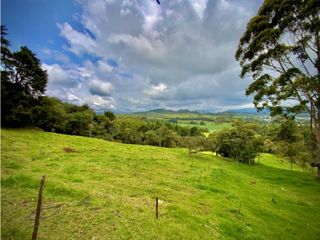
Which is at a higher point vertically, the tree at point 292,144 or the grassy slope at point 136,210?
the tree at point 292,144

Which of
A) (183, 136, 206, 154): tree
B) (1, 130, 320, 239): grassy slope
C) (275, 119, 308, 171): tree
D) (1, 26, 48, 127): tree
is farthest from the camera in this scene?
(183, 136, 206, 154): tree

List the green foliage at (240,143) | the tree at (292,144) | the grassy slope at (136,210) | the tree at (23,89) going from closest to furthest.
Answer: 1. the grassy slope at (136,210)
2. the tree at (23,89)
3. the tree at (292,144)
4. the green foliage at (240,143)

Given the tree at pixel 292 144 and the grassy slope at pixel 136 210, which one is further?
the tree at pixel 292 144

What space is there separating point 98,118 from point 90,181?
5942 centimetres

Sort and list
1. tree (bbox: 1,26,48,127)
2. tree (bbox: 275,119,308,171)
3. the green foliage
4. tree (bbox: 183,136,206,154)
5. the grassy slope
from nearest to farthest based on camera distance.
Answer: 1. the grassy slope
2. tree (bbox: 1,26,48,127)
3. tree (bbox: 275,119,308,171)
4. tree (bbox: 183,136,206,154)
5. the green foliage

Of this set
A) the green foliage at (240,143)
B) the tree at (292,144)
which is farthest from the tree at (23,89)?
the tree at (292,144)

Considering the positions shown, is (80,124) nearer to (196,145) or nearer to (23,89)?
(23,89)

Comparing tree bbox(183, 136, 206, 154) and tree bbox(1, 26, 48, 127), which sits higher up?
tree bbox(1, 26, 48, 127)

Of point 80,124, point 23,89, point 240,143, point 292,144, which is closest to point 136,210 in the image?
point 23,89

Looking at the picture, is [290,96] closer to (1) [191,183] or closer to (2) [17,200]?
(1) [191,183]

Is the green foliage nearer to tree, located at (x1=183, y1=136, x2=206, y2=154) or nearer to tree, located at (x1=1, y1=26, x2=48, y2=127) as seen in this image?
tree, located at (x1=183, y1=136, x2=206, y2=154)

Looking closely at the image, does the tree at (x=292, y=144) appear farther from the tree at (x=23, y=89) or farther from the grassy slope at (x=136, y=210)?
the tree at (x=23, y=89)

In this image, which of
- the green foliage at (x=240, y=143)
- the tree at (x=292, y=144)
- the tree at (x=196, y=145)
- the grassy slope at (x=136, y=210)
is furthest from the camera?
the green foliage at (x=240, y=143)

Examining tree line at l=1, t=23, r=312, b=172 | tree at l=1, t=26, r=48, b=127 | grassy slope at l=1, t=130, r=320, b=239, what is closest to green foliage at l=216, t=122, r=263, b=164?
tree line at l=1, t=23, r=312, b=172
